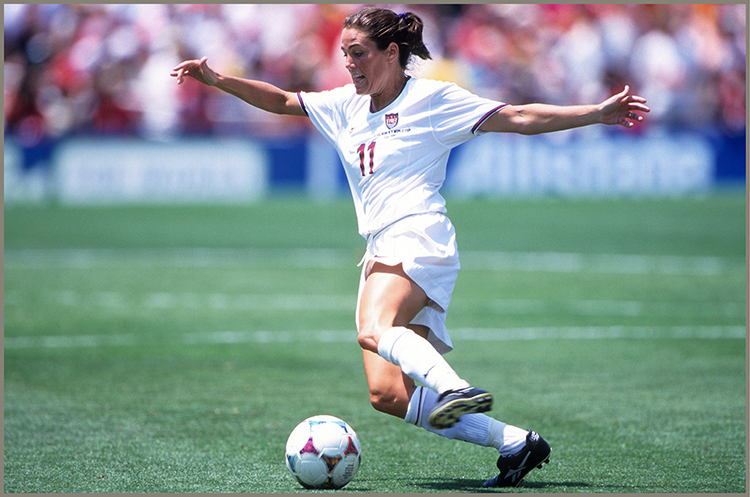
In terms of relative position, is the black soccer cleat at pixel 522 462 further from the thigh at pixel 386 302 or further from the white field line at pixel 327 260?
the white field line at pixel 327 260

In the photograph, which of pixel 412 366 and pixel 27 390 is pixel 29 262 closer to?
pixel 27 390

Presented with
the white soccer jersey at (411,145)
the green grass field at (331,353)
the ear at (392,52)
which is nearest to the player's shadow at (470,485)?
the green grass field at (331,353)

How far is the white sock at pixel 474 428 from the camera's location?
437cm

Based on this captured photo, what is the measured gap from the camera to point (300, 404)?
6410 mm

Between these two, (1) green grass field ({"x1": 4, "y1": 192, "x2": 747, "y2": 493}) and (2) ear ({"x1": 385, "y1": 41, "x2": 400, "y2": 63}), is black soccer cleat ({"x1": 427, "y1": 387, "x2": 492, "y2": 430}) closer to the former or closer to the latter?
(1) green grass field ({"x1": 4, "y1": 192, "x2": 747, "y2": 493})

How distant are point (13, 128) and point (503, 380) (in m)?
15.2

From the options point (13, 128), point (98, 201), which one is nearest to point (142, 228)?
point (98, 201)

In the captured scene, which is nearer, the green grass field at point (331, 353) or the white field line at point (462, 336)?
the green grass field at point (331, 353)

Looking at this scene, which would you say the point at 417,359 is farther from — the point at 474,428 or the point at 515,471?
the point at 515,471

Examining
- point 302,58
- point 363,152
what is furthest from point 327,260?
point 363,152

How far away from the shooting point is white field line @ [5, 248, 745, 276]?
1334 cm

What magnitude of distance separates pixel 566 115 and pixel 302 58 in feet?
56.1

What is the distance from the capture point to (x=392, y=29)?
4555 millimetres

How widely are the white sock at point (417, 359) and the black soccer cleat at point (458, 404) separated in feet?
0.27
